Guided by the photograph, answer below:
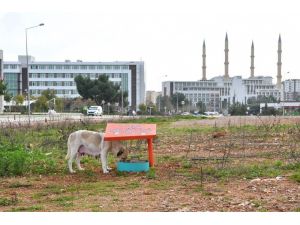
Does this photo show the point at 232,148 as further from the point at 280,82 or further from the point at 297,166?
the point at 280,82

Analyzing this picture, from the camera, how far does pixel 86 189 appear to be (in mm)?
8406

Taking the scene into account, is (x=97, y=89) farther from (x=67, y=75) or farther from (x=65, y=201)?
(x=65, y=201)

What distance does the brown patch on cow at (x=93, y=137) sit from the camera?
10.8m

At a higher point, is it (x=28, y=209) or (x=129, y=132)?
(x=129, y=132)

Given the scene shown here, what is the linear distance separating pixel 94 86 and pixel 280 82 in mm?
64890

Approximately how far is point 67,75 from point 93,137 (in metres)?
118

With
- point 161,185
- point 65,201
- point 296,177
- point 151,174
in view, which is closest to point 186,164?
point 151,174

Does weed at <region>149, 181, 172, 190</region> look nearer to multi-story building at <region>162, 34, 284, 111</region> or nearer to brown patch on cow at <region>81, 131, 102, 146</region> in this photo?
brown patch on cow at <region>81, 131, 102, 146</region>

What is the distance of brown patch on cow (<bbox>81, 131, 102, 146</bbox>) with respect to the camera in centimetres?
1080

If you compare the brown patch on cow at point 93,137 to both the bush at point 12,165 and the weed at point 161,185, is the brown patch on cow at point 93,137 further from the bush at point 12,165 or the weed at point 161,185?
the weed at point 161,185

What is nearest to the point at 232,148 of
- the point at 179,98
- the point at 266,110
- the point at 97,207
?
the point at 97,207

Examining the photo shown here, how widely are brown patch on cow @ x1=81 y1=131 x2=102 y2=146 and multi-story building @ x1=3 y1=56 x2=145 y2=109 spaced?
109608 millimetres

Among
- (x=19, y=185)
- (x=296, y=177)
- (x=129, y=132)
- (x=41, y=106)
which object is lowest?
(x=19, y=185)

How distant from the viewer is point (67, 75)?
126562 mm
